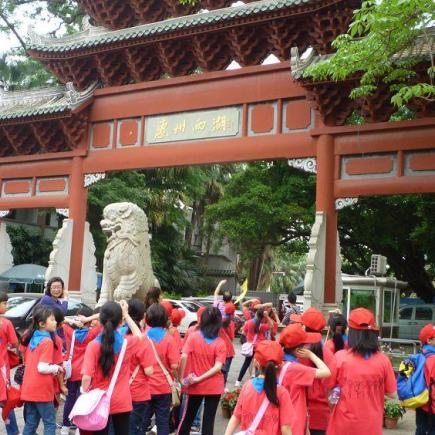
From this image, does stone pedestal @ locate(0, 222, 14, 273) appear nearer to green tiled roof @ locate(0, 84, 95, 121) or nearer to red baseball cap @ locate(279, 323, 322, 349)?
green tiled roof @ locate(0, 84, 95, 121)

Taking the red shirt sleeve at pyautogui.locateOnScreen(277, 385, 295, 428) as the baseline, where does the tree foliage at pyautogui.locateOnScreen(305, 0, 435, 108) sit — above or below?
above

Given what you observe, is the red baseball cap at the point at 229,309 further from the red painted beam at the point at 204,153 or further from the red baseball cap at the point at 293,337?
the red painted beam at the point at 204,153

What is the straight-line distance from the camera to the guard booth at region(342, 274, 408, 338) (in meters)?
19.5

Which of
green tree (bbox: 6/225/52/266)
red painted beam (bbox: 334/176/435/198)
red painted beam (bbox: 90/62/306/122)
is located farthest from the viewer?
green tree (bbox: 6/225/52/266)

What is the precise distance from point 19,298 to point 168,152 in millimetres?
4945

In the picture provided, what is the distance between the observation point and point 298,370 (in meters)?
4.39

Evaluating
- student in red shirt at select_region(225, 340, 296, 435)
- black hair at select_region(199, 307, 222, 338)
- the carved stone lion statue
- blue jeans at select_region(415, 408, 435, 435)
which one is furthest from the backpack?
the carved stone lion statue

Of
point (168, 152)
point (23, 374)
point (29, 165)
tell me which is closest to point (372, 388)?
point (23, 374)

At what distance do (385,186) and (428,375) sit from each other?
7163 millimetres

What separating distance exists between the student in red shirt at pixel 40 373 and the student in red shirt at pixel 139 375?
2.30 feet

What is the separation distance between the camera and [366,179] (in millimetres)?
12703

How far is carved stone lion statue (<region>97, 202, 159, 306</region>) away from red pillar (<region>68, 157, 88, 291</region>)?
5.61 metres

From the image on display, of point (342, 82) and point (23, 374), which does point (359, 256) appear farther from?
point (23, 374)

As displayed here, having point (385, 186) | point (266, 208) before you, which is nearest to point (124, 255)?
point (385, 186)
